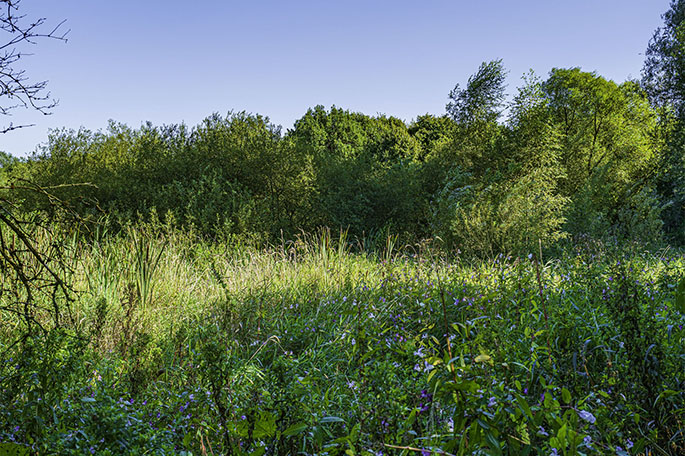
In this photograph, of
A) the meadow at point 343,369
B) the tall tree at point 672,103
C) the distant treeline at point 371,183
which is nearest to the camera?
the meadow at point 343,369

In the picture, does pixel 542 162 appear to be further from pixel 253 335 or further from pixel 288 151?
pixel 253 335

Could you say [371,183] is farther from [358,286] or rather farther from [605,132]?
[605,132]

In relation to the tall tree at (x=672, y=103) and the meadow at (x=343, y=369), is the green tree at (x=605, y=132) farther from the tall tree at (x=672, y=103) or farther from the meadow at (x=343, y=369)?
the meadow at (x=343, y=369)

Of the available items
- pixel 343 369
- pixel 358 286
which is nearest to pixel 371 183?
pixel 358 286

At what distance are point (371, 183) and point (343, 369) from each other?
7054 mm

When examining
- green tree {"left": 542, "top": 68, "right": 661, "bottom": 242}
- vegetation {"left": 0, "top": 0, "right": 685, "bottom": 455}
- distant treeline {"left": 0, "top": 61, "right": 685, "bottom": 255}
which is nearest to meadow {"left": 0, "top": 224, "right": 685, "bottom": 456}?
vegetation {"left": 0, "top": 0, "right": 685, "bottom": 455}

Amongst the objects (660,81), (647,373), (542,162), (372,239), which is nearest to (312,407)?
(647,373)

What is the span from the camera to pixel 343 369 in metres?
3.09

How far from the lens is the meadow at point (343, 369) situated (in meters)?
1.47

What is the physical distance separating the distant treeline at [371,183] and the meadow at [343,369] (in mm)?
3287

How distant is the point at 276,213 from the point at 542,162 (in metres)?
6.05

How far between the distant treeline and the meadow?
3.29 meters

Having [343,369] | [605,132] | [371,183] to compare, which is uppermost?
[605,132]

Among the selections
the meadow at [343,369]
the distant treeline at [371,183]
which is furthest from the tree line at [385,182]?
the meadow at [343,369]
